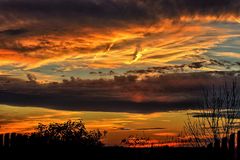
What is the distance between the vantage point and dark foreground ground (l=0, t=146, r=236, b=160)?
1748 cm

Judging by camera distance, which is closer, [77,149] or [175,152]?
[175,152]

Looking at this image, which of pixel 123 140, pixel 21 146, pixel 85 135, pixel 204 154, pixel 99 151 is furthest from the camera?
pixel 85 135

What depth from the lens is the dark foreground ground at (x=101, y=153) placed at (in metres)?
17.5

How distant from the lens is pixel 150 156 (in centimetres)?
1867

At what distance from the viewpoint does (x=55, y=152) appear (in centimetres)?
1922

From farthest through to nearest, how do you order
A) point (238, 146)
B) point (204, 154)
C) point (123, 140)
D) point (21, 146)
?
point (123, 140)
point (21, 146)
point (204, 154)
point (238, 146)

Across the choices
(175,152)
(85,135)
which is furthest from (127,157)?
Answer: (85,135)

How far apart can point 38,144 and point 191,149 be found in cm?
544

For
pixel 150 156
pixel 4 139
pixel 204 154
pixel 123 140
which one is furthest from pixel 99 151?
pixel 123 140

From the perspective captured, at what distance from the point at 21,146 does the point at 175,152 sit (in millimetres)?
5233

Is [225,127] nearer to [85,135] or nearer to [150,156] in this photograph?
[150,156]

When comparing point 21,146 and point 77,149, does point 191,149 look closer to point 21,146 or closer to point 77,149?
point 77,149

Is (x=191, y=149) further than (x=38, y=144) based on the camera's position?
No

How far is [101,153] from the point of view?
771 inches
